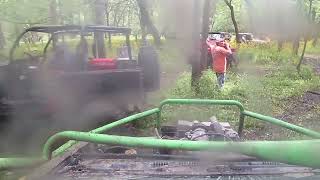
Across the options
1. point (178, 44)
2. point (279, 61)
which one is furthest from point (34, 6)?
point (279, 61)

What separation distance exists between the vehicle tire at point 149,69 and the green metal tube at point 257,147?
16.1 feet

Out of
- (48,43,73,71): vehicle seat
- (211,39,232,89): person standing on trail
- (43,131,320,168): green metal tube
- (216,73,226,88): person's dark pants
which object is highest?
(43,131,320,168): green metal tube

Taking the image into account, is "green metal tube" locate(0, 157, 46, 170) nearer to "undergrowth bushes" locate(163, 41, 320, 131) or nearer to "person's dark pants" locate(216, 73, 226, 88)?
"undergrowth bushes" locate(163, 41, 320, 131)

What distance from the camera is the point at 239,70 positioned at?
1299 centimetres

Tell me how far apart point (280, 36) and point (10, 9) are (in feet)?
22.4

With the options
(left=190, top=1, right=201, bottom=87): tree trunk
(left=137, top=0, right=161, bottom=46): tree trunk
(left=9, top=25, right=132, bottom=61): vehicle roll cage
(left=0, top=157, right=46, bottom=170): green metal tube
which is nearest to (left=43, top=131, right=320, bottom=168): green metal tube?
(left=0, top=157, right=46, bottom=170): green metal tube

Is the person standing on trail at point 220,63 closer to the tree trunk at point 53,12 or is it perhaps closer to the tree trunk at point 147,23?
the tree trunk at point 147,23

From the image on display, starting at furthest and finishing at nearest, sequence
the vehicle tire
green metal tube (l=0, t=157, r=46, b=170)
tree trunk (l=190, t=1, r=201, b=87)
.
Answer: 1. tree trunk (l=190, t=1, r=201, b=87)
2. the vehicle tire
3. green metal tube (l=0, t=157, r=46, b=170)

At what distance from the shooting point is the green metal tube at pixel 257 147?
1.27 m

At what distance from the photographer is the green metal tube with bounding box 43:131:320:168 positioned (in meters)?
1.27

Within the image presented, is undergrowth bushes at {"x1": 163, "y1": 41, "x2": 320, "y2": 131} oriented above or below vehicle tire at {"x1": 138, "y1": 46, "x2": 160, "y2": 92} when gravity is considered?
below

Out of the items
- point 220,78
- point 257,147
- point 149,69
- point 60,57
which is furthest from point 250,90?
point 257,147

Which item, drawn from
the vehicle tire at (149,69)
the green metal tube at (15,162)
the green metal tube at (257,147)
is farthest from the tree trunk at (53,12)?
the green metal tube at (257,147)

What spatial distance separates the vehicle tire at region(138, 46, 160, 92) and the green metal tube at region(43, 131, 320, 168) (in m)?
4.91
